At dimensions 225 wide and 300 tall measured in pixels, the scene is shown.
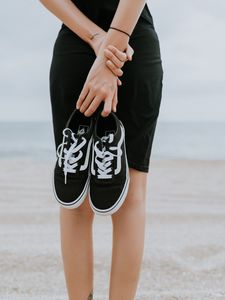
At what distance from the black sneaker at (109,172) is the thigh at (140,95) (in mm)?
61

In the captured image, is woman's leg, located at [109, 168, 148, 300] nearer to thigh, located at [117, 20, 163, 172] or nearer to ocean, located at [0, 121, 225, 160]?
thigh, located at [117, 20, 163, 172]

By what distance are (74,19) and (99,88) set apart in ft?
0.78

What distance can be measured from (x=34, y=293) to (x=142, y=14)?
4.38 ft

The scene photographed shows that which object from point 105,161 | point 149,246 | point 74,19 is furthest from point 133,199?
point 149,246

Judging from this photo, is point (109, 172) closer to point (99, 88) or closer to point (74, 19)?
point (99, 88)

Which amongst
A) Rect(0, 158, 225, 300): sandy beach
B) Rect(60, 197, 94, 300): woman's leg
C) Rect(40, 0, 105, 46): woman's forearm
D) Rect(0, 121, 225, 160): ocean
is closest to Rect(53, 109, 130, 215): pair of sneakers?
Rect(60, 197, 94, 300): woman's leg

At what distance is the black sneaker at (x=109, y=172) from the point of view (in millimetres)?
1567

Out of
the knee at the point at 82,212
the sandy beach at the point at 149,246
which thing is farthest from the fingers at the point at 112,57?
the sandy beach at the point at 149,246

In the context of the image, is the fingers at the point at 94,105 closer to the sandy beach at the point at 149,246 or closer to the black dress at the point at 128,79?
the black dress at the point at 128,79

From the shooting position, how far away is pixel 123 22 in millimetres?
1582

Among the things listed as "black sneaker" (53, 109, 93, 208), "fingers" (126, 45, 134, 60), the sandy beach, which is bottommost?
the sandy beach

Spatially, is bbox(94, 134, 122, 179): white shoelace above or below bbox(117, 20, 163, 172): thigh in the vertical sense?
below

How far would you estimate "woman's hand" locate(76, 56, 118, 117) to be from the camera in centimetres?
157

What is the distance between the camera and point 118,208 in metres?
1.59
